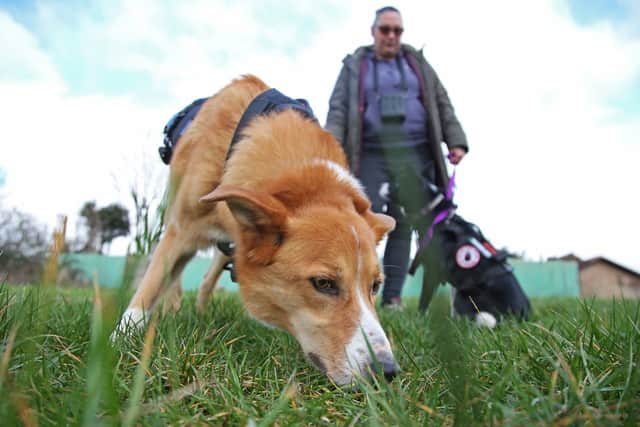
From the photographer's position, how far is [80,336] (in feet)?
6.47

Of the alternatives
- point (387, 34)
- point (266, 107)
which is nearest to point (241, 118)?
point (266, 107)

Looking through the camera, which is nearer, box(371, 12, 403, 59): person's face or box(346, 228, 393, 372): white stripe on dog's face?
box(346, 228, 393, 372): white stripe on dog's face

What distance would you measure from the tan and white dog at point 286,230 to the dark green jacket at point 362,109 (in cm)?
166

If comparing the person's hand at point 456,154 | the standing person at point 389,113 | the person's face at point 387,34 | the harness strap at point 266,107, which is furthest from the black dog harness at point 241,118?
the person's hand at point 456,154

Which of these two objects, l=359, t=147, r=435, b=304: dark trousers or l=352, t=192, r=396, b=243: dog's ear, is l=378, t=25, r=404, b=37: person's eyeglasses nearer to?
l=359, t=147, r=435, b=304: dark trousers

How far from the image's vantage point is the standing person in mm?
4820

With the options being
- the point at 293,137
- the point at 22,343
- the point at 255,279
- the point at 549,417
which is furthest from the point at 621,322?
the point at 22,343

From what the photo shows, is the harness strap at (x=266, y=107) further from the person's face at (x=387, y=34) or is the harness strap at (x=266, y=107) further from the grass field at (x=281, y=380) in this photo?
the person's face at (x=387, y=34)

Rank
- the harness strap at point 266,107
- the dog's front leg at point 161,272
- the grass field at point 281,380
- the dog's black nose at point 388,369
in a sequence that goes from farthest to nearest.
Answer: the harness strap at point 266,107
the dog's front leg at point 161,272
the dog's black nose at point 388,369
the grass field at point 281,380

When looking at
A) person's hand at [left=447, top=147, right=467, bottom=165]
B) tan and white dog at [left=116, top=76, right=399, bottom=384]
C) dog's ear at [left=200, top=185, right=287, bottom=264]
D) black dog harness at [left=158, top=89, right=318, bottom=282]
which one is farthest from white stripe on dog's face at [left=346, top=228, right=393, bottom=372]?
person's hand at [left=447, top=147, right=467, bottom=165]

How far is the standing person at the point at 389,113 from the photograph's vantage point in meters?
4.82

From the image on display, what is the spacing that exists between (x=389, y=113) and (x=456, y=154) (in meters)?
0.98

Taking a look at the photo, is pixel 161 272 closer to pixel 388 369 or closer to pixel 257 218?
pixel 257 218

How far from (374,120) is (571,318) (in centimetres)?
314
